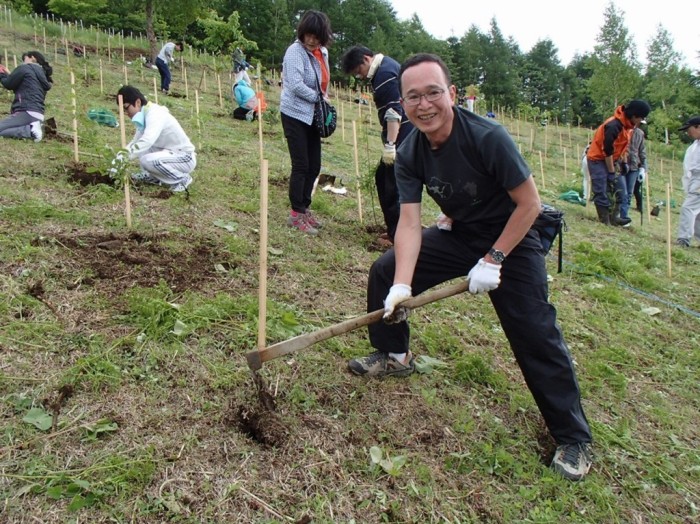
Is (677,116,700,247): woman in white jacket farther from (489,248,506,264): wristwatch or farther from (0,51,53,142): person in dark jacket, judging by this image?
(0,51,53,142): person in dark jacket

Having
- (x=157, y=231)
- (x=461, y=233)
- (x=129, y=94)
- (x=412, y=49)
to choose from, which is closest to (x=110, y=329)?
(x=157, y=231)

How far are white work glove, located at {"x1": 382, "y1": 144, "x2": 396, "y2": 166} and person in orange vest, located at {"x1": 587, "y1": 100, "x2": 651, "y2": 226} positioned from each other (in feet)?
15.3

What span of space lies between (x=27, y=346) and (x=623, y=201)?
8.19 m

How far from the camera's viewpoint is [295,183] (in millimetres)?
4512

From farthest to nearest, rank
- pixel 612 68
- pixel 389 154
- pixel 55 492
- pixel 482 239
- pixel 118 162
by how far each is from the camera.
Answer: pixel 612 68
pixel 389 154
pixel 118 162
pixel 482 239
pixel 55 492

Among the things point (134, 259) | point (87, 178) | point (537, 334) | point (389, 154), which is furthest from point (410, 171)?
point (87, 178)

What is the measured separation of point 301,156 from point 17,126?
13.5 ft

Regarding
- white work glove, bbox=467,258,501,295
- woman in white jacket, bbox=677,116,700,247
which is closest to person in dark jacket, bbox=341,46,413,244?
white work glove, bbox=467,258,501,295

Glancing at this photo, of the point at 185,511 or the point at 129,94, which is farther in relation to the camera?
the point at 129,94

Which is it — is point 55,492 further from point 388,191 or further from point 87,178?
point 87,178

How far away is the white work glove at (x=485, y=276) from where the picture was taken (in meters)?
2.25

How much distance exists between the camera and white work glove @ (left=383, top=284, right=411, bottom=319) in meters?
2.36

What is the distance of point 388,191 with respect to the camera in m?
4.41

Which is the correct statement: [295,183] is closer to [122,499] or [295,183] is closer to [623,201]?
[122,499]
